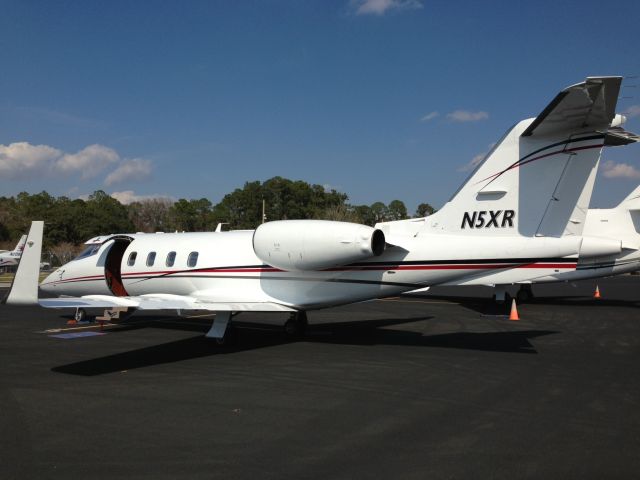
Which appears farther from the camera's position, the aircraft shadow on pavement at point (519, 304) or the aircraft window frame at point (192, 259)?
the aircraft shadow on pavement at point (519, 304)

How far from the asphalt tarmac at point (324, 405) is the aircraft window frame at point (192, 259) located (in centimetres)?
182

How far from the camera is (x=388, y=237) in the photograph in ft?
35.0

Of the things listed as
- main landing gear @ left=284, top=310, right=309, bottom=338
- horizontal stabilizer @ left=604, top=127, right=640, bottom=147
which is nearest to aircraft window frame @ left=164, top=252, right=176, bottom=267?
main landing gear @ left=284, top=310, right=309, bottom=338

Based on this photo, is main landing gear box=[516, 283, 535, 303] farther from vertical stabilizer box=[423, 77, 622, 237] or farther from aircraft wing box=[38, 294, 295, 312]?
aircraft wing box=[38, 294, 295, 312]

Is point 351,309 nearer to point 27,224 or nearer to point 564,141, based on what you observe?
point 564,141

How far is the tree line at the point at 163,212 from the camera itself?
67.2m

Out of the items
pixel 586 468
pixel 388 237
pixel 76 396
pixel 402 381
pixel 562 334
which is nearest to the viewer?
pixel 586 468

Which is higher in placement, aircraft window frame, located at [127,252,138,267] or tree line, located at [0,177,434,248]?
tree line, located at [0,177,434,248]

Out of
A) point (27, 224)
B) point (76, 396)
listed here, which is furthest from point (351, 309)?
point (27, 224)

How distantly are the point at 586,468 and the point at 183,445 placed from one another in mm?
3890

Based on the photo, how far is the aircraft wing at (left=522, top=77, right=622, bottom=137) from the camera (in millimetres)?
7383

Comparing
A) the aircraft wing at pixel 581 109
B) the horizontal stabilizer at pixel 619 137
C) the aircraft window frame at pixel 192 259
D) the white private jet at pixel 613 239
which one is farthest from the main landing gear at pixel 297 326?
the white private jet at pixel 613 239

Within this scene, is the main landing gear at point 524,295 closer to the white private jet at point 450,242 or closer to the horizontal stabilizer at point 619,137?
the white private jet at point 450,242

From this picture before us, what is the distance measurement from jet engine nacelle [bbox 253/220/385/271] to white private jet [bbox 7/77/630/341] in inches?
0.8
